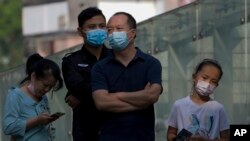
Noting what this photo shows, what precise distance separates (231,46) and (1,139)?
270cm

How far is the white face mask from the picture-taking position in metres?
8.88

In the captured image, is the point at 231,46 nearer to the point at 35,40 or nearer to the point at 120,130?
the point at 120,130

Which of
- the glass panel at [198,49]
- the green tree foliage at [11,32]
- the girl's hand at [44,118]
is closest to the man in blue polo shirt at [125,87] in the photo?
the girl's hand at [44,118]

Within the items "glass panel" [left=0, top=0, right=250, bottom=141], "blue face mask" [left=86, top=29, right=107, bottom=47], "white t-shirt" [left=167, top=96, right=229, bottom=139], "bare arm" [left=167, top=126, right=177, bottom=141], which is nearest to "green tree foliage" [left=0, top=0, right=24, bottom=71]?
"glass panel" [left=0, top=0, right=250, bottom=141]

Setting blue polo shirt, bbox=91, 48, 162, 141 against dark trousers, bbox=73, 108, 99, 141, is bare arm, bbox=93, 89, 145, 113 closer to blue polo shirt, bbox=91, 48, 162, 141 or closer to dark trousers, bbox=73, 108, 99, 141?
blue polo shirt, bbox=91, 48, 162, 141

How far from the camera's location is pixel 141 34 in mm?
11750

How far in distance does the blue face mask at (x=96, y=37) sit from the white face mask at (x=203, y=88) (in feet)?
2.89

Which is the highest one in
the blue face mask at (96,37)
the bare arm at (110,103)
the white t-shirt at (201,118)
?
the blue face mask at (96,37)

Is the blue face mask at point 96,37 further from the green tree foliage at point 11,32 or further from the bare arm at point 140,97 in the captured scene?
the green tree foliage at point 11,32

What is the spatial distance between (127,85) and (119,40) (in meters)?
0.34

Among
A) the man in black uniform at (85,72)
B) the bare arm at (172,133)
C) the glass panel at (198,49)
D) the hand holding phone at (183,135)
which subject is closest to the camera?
the hand holding phone at (183,135)

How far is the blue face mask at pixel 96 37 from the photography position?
9.16 metres

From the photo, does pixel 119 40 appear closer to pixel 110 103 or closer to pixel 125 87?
pixel 125 87

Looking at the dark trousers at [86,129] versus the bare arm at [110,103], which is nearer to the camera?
the bare arm at [110,103]
